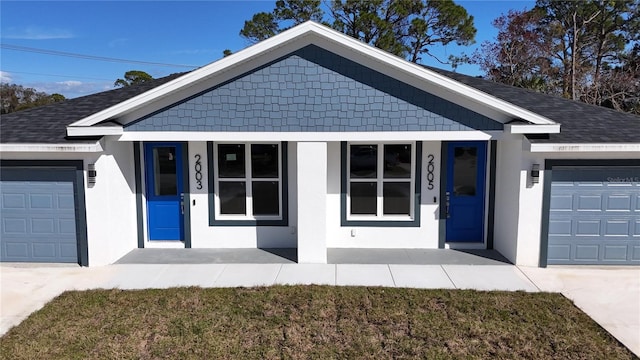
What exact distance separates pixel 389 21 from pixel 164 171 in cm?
1992

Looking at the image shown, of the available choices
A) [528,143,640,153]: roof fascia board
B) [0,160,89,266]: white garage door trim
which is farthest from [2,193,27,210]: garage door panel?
[528,143,640,153]: roof fascia board

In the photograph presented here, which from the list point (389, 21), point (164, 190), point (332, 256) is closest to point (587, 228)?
point (332, 256)

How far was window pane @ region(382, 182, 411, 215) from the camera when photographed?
9.67m

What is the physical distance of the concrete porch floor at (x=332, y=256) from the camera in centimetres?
885

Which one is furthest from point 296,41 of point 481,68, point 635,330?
point 481,68

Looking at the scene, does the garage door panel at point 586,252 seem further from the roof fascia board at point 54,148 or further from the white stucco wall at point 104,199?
the roof fascia board at point 54,148

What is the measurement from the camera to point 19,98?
2104 inches

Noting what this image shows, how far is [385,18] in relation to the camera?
83.3 feet

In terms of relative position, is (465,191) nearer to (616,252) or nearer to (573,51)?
(616,252)

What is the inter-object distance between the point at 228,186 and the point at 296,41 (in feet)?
12.0

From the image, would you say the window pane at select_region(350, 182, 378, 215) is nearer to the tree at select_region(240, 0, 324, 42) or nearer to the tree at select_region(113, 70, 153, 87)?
the tree at select_region(240, 0, 324, 42)

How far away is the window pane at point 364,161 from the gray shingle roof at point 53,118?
554cm

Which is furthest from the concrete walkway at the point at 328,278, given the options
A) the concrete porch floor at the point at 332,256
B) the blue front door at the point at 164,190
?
the blue front door at the point at 164,190

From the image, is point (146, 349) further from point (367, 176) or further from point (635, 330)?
point (635, 330)
